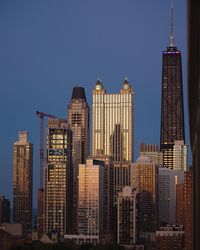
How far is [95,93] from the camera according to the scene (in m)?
95.9

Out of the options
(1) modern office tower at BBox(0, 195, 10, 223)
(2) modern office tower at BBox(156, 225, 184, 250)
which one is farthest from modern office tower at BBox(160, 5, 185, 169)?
(2) modern office tower at BBox(156, 225, 184, 250)

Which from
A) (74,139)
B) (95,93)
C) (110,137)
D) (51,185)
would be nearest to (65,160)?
→ (51,185)

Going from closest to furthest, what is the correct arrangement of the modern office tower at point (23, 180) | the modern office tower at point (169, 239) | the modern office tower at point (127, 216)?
the modern office tower at point (169, 239), the modern office tower at point (127, 216), the modern office tower at point (23, 180)

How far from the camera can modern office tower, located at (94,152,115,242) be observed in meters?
65.1

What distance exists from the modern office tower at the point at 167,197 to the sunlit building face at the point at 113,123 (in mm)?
5832

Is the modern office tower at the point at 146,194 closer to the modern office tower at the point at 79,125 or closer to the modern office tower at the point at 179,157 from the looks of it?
the modern office tower at the point at 79,125

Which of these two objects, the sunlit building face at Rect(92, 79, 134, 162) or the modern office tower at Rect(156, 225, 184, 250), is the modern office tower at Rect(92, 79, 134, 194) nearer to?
the sunlit building face at Rect(92, 79, 134, 162)

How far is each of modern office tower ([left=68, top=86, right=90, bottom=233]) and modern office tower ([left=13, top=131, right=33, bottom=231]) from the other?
14.6 feet

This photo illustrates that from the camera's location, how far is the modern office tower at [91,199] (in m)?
64.6

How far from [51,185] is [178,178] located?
14.7 meters

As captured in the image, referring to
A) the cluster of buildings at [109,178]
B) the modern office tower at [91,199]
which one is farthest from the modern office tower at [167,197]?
the modern office tower at [91,199]

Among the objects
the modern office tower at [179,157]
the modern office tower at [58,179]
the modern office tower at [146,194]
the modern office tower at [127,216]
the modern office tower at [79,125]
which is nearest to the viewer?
the modern office tower at [127,216]

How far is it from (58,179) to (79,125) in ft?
51.0

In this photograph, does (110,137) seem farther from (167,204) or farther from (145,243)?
(145,243)
